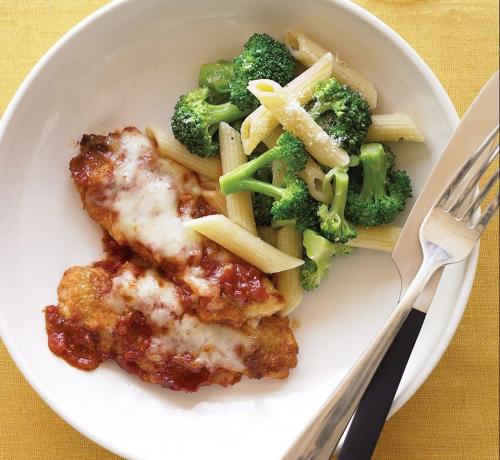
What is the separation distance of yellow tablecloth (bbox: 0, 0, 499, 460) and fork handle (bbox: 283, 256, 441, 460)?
Answer: 59cm

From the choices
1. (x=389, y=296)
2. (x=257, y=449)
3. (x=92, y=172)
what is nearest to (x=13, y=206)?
(x=92, y=172)

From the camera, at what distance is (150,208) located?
298cm

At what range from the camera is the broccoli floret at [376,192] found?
2.97 m

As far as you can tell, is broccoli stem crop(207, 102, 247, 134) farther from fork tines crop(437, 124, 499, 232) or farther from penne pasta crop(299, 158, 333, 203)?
fork tines crop(437, 124, 499, 232)

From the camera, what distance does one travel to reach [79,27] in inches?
118

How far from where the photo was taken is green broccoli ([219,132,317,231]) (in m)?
2.89

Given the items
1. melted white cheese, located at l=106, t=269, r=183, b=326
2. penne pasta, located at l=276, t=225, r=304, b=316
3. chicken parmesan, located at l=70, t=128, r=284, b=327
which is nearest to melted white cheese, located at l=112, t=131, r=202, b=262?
chicken parmesan, located at l=70, t=128, r=284, b=327

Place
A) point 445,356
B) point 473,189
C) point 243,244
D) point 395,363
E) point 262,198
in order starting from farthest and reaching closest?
point 445,356 < point 262,198 < point 243,244 < point 395,363 < point 473,189

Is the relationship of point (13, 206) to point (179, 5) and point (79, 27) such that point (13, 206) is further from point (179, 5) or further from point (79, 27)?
point (179, 5)

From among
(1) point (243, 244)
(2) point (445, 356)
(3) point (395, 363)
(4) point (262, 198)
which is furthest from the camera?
(2) point (445, 356)

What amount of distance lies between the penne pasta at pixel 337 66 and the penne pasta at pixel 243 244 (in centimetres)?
76

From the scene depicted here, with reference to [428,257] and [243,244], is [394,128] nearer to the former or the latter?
[428,257]

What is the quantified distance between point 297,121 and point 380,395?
1.15m

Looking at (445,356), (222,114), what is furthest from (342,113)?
(445,356)
